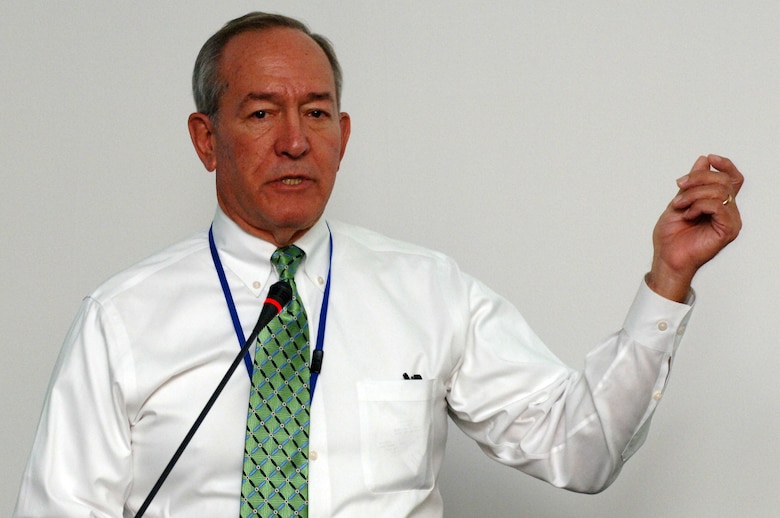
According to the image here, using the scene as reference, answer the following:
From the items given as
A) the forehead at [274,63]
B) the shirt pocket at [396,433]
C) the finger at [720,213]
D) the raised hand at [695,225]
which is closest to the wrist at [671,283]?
the raised hand at [695,225]

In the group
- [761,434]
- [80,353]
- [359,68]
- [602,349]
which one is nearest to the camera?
[602,349]

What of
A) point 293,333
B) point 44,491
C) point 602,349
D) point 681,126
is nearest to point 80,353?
point 44,491

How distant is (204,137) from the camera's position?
8.21 feet

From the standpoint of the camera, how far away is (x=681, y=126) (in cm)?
288

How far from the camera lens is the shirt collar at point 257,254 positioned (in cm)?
239

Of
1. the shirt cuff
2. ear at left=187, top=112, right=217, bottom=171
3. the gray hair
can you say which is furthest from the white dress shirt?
the gray hair

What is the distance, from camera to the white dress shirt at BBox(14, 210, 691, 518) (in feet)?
7.16

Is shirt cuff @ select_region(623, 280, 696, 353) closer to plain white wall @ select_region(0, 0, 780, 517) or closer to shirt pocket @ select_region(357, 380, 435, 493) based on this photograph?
shirt pocket @ select_region(357, 380, 435, 493)

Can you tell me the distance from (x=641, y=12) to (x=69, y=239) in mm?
1633

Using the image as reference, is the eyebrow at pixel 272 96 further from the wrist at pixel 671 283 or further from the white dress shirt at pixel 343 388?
the wrist at pixel 671 283

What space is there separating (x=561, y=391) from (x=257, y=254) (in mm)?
654

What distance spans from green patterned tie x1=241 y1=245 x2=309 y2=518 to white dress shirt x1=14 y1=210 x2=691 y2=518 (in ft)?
0.15

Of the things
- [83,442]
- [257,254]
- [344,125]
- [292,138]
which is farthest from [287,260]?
[83,442]

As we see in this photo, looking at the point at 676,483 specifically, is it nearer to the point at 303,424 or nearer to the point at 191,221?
the point at 303,424
